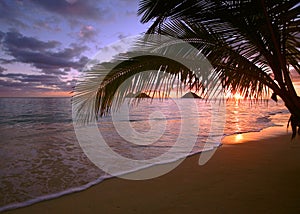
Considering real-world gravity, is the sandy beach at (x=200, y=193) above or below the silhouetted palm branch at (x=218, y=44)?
below

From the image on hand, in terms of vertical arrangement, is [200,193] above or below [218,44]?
below

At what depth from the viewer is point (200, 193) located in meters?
3.92

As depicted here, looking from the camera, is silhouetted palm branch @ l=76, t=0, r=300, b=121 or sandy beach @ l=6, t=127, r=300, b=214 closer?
silhouetted palm branch @ l=76, t=0, r=300, b=121

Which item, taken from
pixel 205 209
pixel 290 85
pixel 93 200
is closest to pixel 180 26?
pixel 290 85

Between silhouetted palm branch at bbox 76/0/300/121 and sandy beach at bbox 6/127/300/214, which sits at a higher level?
silhouetted palm branch at bbox 76/0/300/121

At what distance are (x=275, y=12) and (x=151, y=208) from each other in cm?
281

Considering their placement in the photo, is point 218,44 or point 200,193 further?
point 200,193

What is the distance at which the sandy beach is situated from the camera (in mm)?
3393

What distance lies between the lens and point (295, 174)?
472 cm

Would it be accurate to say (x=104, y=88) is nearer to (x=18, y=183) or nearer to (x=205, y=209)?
(x=205, y=209)

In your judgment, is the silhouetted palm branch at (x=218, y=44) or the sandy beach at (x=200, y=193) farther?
the sandy beach at (x=200, y=193)

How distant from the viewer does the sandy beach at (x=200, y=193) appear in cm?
339

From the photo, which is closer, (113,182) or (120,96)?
(120,96)

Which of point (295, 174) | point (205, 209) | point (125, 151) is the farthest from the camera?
point (125, 151)
